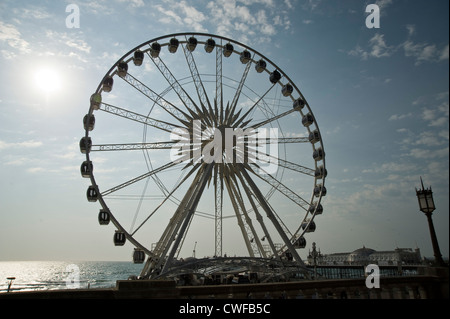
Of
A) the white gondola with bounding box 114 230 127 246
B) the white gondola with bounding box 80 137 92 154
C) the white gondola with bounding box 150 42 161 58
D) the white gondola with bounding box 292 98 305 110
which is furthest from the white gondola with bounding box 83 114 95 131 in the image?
the white gondola with bounding box 292 98 305 110

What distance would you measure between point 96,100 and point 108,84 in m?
1.60

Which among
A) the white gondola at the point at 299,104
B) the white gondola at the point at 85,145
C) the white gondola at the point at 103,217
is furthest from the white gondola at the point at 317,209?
the white gondola at the point at 85,145

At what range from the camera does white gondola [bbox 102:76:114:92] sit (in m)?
24.1

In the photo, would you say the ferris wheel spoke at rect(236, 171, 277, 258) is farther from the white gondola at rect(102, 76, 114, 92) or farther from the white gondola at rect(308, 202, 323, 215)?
the white gondola at rect(102, 76, 114, 92)

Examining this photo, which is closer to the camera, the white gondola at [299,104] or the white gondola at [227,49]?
the white gondola at [227,49]

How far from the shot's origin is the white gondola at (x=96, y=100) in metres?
23.5

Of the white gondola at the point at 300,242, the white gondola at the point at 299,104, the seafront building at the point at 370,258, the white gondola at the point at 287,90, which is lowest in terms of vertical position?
the seafront building at the point at 370,258

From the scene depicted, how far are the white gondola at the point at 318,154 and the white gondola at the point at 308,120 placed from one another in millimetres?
2492

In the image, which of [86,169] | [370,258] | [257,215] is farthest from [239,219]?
[370,258]

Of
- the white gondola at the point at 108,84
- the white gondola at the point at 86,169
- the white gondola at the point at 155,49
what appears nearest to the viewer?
the white gondola at the point at 86,169

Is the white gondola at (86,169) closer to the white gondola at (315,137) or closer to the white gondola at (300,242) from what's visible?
the white gondola at (300,242)

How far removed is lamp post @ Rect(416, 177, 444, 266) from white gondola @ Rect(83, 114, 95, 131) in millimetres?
20941
